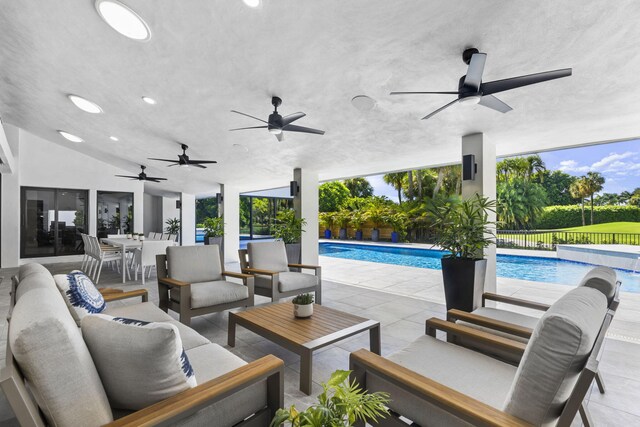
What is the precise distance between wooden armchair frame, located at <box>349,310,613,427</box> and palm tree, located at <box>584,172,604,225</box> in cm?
1870

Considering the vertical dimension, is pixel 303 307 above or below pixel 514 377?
below

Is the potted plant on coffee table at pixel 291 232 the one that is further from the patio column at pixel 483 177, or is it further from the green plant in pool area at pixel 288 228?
the patio column at pixel 483 177

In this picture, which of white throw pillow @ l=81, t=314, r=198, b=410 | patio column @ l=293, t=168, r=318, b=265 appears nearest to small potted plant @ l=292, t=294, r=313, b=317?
white throw pillow @ l=81, t=314, r=198, b=410

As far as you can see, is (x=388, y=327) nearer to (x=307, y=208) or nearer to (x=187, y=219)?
(x=307, y=208)

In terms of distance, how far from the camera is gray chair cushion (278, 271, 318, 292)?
153 inches

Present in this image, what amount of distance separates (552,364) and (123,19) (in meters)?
4.16

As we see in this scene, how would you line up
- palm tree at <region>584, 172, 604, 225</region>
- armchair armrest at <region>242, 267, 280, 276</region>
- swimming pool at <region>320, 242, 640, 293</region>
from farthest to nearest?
1. palm tree at <region>584, 172, 604, 225</region>
2. swimming pool at <region>320, 242, 640, 293</region>
3. armchair armrest at <region>242, 267, 280, 276</region>

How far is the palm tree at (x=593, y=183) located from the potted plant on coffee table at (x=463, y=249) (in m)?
16.0

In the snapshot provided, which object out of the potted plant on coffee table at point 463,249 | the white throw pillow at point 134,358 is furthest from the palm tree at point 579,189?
the white throw pillow at point 134,358

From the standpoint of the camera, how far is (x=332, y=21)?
262cm

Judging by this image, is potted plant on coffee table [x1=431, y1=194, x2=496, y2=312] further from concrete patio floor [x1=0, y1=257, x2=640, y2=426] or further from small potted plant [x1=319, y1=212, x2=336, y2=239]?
small potted plant [x1=319, y1=212, x2=336, y2=239]

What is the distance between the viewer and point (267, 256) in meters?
4.36

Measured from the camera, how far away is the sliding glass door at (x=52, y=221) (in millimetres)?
8664

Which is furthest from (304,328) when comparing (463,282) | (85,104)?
(85,104)
